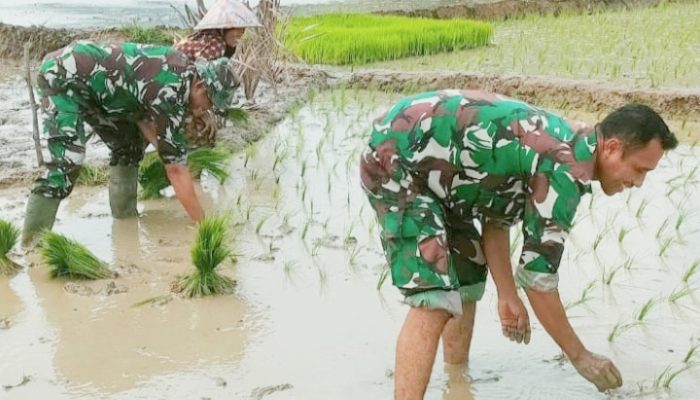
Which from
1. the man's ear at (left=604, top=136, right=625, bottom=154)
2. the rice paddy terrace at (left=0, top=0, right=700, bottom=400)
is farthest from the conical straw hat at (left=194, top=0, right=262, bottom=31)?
the man's ear at (left=604, top=136, right=625, bottom=154)

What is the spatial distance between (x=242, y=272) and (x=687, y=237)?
196 cm

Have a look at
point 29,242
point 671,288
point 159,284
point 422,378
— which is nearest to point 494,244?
point 422,378

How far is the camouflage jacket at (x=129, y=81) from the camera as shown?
4.30 m

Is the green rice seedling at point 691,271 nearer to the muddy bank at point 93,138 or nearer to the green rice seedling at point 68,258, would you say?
the green rice seedling at point 68,258

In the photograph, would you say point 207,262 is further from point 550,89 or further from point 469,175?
point 550,89

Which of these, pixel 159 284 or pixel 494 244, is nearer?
pixel 494 244

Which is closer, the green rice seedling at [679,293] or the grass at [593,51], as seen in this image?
the green rice seedling at [679,293]

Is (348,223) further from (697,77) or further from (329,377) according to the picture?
(697,77)

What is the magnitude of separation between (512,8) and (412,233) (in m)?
9.40

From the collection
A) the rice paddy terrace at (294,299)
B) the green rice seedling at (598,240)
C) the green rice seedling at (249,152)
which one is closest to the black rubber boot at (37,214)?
the rice paddy terrace at (294,299)

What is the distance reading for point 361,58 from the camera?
28.4 ft

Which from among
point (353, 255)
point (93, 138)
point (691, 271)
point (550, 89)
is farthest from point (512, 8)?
point (691, 271)

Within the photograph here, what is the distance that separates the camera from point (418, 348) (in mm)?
2736

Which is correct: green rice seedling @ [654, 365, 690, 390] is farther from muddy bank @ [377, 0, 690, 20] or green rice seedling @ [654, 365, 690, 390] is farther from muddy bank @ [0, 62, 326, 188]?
muddy bank @ [377, 0, 690, 20]
